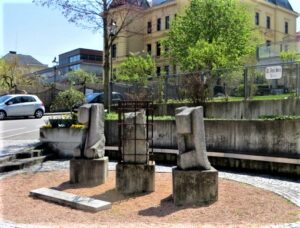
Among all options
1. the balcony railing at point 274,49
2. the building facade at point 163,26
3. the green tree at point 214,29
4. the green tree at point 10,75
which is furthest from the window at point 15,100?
the building facade at point 163,26

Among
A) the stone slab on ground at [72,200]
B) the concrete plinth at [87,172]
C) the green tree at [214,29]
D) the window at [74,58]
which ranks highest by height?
the window at [74,58]

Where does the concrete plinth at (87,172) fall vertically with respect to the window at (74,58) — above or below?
below

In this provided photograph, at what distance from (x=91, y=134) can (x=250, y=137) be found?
4.55 meters

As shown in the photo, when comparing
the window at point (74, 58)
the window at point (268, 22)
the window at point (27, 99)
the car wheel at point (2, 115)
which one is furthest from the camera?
the window at point (74, 58)

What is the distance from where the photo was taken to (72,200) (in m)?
7.41

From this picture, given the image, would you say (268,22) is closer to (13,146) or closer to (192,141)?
(13,146)

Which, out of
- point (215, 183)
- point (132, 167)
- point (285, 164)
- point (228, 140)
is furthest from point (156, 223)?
point (228, 140)

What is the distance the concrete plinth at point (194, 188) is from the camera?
24.3 feet

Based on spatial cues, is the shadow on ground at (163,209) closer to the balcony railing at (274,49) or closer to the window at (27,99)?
the window at (27,99)

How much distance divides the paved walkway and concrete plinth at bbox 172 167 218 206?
61.4 inches

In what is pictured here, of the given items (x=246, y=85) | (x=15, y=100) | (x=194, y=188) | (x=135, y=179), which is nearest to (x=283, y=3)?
(x=15, y=100)

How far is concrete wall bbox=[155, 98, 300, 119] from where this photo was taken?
14299 millimetres

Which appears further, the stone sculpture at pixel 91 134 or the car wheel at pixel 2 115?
the car wheel at pixel 2 115

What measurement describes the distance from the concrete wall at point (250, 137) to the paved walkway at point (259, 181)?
40.5 inches
